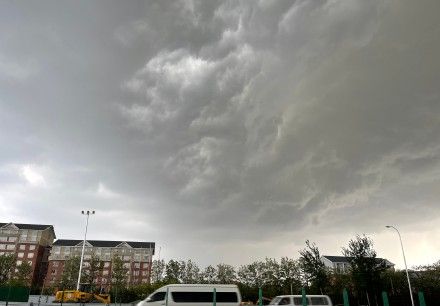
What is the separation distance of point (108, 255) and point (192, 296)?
112387 millimetres

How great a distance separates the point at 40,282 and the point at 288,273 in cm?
9637

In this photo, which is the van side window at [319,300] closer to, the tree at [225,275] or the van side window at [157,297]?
the van side window at [157,297]

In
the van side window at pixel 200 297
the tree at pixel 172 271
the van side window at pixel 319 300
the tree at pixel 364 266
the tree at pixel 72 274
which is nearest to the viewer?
the van side window at pixel 200 297

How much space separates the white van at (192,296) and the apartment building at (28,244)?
4460 inches

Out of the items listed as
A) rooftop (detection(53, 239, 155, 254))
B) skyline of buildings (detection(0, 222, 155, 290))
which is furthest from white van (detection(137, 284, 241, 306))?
rooftop (detection(53, 239, 155, 254))

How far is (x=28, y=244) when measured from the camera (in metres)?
121

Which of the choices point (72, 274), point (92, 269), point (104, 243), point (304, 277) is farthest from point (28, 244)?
point (304, 277)

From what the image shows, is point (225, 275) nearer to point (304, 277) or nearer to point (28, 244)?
point (304, 277)

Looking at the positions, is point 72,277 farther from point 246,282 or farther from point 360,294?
point 360,294

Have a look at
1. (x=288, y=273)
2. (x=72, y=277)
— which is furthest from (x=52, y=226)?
(x=288, y=273)

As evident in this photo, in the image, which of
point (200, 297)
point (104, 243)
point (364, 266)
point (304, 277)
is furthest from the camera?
point (104, 243)

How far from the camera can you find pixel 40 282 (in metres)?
123

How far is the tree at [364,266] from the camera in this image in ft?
134

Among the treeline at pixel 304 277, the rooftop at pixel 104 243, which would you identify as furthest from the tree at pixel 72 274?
the rooftop at pixel 104 243
